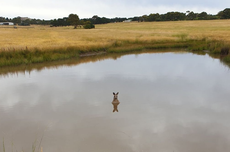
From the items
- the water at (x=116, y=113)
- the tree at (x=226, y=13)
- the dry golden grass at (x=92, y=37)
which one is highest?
the tree at (x=226, y=13)

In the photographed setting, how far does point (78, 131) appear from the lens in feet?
22.3

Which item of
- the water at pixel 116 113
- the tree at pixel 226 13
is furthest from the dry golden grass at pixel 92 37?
the tree at pixel 226 13

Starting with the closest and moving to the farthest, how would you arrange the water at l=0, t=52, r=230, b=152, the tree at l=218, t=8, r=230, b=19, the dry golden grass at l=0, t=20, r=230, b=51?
the water at l=0, t=52, r=230, b=152
the dry golden grass at l=0, t=20, r=230, b=51
the tree at l=218, t=8, r=230, b=19

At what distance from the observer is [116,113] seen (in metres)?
8.09

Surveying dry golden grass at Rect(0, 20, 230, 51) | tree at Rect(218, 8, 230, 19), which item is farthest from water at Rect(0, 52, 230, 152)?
tree at Rect(218, 8, 230, 19)

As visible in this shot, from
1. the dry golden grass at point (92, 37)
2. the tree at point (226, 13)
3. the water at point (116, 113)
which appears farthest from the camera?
the tree at point (226, 13)

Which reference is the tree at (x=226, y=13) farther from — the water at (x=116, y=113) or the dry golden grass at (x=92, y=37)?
the water at (x=116, y=113)

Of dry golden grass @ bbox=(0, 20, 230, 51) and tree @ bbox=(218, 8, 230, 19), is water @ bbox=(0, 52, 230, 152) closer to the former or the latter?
dry golden grass @ bbox=(0, 20, 230, 51)

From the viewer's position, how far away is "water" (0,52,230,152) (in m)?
6.16

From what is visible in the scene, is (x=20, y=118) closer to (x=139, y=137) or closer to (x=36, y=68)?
(x=139, y=137)

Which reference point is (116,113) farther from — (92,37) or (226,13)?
(226,13)

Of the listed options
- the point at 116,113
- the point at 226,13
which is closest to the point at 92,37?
the point at 116,113

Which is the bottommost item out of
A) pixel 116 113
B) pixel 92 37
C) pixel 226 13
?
pixel 116 113

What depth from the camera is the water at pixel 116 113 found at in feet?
20.2
